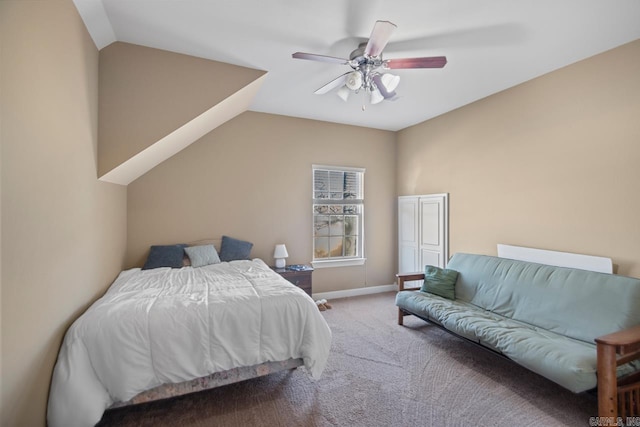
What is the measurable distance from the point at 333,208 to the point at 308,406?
308 centimetres

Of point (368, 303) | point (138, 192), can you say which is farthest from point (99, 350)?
point (368, 303)

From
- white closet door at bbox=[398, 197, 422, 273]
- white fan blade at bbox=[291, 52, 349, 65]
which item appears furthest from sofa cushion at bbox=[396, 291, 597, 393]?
white fan blade at bbox=[291, 52, 349, 65]

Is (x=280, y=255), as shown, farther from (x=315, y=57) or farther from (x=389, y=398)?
(x=315, y=57)

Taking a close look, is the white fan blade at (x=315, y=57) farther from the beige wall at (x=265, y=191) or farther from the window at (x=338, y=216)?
the window at (x=338, y=216)

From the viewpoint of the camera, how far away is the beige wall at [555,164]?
241 cm

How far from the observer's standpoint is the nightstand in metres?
3.77

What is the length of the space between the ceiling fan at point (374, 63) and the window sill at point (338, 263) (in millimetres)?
2650

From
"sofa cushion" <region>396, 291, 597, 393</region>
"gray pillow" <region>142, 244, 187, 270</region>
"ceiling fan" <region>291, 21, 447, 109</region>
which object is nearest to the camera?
"sofa cushion" <region>396, 291, 597, 393</region>

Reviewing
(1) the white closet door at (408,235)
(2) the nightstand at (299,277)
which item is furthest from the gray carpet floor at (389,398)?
(1) the white closet door at (408,235)

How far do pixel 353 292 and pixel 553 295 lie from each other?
9.05 feet

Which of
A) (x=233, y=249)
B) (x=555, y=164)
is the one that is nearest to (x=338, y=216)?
(x=233, y=249)

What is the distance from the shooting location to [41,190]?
1.49 metres

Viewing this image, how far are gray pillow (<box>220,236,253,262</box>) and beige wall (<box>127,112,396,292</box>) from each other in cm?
17

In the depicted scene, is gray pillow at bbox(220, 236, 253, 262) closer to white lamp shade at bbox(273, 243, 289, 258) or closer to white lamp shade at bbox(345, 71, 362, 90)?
white lamp shade at bbox(273, 243, 289, 258)
